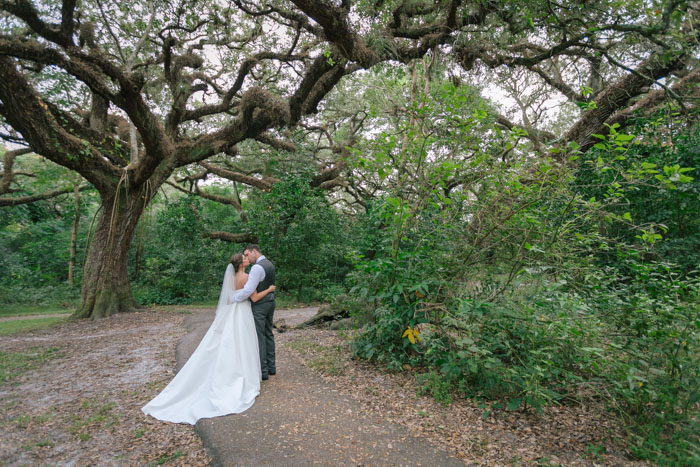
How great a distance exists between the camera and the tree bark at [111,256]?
10273 millimetres

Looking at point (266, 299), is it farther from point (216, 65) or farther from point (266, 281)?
point (216, 65)

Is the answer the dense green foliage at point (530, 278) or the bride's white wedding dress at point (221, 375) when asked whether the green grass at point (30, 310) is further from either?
the dense green foliage at point (530, 278)

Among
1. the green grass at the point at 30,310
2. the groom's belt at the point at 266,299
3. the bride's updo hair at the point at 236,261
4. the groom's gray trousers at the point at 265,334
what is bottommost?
the green grass at the point at 30,310

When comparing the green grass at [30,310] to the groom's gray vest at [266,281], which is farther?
the green grass at [30,310]

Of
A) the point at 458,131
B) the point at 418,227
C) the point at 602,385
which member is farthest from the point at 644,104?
the point at 602,385

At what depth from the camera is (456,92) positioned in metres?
4.68

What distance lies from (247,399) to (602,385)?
3.89 meters

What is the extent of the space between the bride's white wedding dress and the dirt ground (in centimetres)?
18

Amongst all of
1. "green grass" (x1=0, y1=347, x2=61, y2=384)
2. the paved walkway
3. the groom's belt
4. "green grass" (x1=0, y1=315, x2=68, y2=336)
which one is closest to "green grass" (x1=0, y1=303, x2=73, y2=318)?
"green grass" (x1=0, y1=315, x2=68, y2=336)

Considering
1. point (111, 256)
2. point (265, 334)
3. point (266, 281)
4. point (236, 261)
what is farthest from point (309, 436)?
point (111, 256)

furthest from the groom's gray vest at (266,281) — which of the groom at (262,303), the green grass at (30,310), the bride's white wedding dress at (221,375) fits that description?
the green grass at (30,310)

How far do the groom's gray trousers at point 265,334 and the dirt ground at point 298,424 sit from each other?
0.76 ft

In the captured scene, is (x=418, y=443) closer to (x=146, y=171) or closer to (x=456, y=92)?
(x=456, y=92)

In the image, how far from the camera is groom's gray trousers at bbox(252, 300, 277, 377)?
5.12 m
